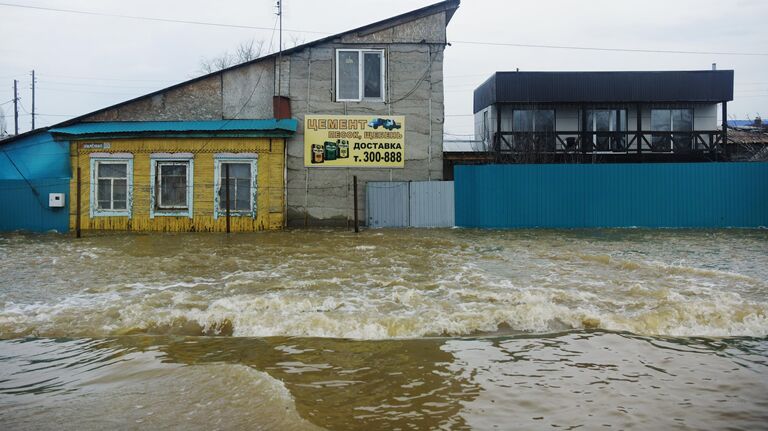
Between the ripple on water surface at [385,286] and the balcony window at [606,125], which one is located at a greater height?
the balcony window at [606,125]

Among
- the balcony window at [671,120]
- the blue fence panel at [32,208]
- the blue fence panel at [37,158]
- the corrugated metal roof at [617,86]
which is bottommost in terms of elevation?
the blue fence panel at [32,208]

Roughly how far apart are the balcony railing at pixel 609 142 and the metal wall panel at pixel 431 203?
24.2ft

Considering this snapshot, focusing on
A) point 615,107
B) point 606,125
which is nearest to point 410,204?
point 606,125

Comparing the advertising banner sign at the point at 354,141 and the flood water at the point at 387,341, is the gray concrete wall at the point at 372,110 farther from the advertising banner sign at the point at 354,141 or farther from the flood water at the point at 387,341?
the flood water at the point at 387,341

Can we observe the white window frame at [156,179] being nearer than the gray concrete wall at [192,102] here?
Yes

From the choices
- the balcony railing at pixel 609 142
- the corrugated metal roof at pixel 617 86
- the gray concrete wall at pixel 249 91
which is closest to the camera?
the gray concrete wall at pixel 249 91

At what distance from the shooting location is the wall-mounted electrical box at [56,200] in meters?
18.2

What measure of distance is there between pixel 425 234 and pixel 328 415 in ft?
41.7

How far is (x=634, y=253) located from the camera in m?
12.6

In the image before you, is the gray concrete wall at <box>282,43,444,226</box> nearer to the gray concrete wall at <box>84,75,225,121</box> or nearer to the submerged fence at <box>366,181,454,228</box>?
the submerged fence at <box>366,181,454,228</box>

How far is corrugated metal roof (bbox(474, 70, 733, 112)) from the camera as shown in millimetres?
25828

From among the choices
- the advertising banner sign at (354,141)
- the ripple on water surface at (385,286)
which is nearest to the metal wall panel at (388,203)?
the advertising banner sign at (354,141)

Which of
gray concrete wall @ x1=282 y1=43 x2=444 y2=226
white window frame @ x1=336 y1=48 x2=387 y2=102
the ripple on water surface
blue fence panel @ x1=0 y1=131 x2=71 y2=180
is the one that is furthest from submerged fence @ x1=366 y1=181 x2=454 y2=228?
blue fence panel @ x1=0 y1=131 x2=71 y2=180

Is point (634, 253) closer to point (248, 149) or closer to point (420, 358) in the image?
point (420, 358)
